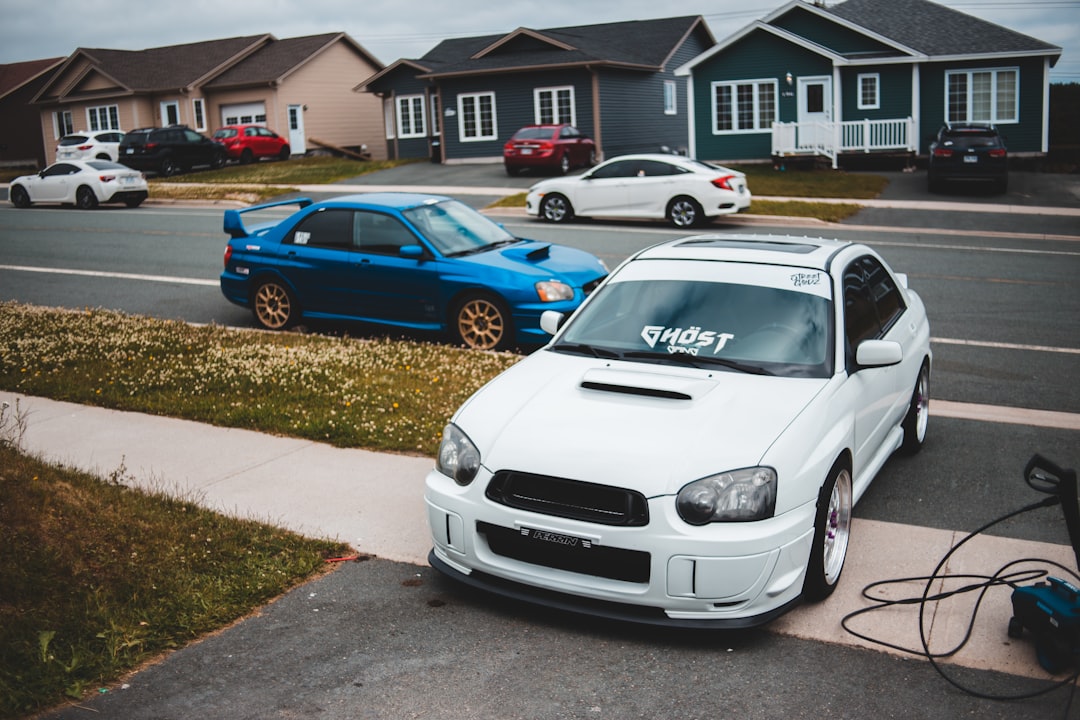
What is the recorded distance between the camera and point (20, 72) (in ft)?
203

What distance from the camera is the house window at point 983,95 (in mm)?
33844

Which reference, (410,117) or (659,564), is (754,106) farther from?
(659,564)

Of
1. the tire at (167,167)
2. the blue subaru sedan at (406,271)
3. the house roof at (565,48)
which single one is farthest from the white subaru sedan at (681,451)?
the tire at (167,167)

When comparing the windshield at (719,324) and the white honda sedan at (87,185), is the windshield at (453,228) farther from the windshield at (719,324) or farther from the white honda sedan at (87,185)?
the white honda sedan at (87,185)

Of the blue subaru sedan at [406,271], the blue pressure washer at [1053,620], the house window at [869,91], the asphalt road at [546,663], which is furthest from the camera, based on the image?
the house window at [869,91]

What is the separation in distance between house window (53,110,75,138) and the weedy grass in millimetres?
52861

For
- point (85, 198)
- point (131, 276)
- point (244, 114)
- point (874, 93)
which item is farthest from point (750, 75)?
point (131, 276)

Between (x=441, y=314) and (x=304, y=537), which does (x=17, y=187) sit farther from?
(x=304, y=537)

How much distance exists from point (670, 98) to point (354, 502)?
40.9 m

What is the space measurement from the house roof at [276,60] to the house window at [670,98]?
16732mm

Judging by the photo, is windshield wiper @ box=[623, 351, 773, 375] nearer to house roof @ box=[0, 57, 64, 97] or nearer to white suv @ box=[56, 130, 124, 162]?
white suv @ box=[56, 130, 124, 162]

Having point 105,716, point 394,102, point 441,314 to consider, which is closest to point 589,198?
point 441,314

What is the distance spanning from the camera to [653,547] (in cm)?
459

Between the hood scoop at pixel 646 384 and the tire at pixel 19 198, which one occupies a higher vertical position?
the tire at pixel 19 198
